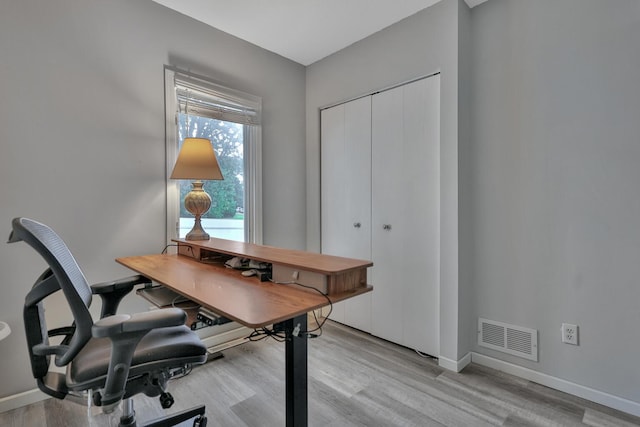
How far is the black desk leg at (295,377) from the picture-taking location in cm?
125

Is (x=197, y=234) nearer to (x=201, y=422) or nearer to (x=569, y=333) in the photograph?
(x=201, y=422)

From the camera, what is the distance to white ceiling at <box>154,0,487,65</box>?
2279mm

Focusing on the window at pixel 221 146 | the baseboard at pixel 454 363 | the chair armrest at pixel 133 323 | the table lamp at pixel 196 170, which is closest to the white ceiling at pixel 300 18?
the window at pixel 221 146

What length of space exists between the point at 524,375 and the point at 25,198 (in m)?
3.19

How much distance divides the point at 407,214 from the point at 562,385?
4.62 feet

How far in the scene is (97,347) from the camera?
125cm

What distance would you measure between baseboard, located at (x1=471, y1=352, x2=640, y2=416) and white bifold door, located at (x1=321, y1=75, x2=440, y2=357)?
36cm

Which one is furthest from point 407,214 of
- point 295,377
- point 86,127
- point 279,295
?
point 86,127

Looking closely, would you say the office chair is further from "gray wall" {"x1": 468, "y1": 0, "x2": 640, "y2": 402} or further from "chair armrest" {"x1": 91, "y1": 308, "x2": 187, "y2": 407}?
"gray wall" {"x1": 468, "y1": 0, "x2": 640, "y2": 402}

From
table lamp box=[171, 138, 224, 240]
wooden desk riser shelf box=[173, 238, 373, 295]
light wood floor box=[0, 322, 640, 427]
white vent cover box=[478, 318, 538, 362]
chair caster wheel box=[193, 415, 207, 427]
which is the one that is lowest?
light wood floor box=[0, 322, 640, 427]

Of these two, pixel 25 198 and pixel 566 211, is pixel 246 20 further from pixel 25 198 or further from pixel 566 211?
pixel 566 211

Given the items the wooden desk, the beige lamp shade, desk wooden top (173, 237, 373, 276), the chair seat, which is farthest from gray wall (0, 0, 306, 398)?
the chair seat

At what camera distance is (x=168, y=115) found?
7.69ft

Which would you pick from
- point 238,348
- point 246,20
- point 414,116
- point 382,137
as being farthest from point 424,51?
point 238,348
